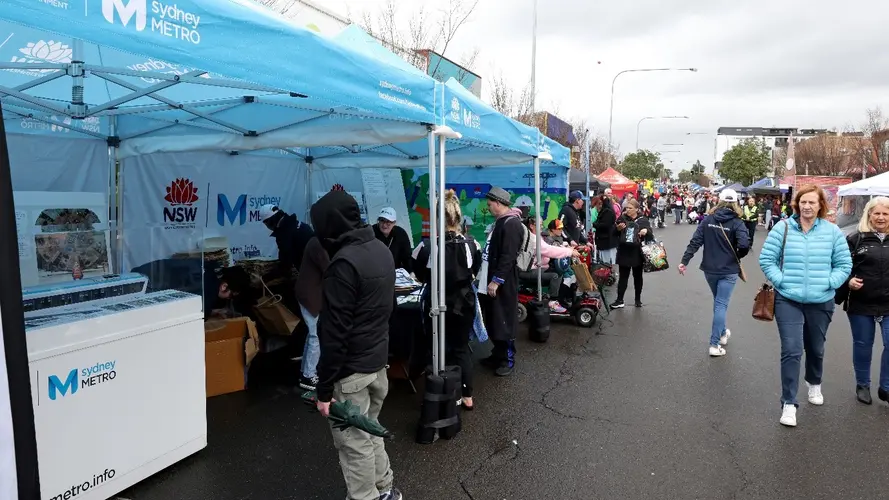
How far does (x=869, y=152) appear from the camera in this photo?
35.8 m

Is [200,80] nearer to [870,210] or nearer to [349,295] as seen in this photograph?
[349,295]

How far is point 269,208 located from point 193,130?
101cm

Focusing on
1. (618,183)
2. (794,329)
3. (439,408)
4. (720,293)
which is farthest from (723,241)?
(618,183)

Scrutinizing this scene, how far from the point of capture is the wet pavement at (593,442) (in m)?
3.58

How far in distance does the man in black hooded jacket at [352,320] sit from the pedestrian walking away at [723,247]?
4.49 m

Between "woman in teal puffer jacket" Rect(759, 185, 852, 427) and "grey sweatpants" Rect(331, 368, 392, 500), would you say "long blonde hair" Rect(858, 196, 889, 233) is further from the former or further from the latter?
"grey sweatpants" Rect(331, 368, 392, 500)

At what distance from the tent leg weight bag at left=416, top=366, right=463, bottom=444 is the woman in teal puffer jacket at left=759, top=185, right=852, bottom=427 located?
102 inches

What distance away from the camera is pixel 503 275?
16.9 ft

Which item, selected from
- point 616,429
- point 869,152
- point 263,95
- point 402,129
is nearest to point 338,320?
point 402,129

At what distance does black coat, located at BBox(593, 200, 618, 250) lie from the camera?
1030 cm

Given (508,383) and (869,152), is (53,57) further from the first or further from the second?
(869,152)

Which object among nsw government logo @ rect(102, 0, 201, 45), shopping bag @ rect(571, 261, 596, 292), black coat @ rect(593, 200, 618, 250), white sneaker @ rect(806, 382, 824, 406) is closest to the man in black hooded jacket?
Answer: nsw government logo @ rect(102, 0, 201, 45)

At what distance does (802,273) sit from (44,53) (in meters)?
5.87

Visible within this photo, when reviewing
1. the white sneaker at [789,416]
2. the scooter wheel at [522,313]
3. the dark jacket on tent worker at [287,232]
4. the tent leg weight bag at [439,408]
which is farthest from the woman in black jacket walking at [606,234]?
the tent leg weight bag at [439,408]
